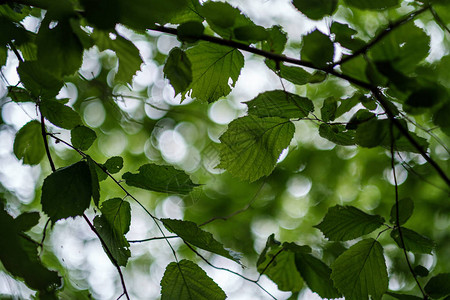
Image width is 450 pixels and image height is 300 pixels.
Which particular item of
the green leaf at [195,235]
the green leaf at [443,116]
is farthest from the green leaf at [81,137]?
the green leaf at [443,116]

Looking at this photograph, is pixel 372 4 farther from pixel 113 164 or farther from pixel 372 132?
pixel 113 164

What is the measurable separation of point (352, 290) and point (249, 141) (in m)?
0.32

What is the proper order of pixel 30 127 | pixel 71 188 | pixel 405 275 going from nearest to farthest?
1. pixel 71 188
2. pixel 30 127
3. pixel 405 275

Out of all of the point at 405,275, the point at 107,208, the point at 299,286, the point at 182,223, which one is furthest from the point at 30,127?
the point at 405,275

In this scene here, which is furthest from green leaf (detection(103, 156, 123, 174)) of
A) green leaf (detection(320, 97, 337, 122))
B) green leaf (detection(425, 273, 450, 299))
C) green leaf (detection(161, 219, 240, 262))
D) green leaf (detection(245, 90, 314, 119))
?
green leaf (detection(425, 273, 450, 299))

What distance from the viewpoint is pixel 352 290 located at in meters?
0.67

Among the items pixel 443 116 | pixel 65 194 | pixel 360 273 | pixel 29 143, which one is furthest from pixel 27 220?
pixel 443 116

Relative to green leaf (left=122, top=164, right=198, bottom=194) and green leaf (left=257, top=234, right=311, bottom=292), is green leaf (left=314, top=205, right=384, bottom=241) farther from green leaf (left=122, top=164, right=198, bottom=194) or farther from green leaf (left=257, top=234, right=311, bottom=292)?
green leaf (left=122, top=164, right=198, bottom=194)

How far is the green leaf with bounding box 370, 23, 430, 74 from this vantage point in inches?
15.5

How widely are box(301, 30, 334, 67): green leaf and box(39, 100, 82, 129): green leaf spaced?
1.55 ft

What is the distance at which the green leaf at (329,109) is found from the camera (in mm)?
583

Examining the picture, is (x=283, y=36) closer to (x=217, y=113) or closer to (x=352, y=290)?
(x=352, y=290)

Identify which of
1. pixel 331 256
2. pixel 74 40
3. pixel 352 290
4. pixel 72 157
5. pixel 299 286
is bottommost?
pixel 72 157

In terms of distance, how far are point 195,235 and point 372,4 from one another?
41 centimetres
